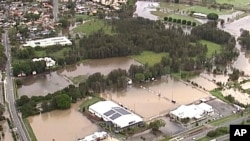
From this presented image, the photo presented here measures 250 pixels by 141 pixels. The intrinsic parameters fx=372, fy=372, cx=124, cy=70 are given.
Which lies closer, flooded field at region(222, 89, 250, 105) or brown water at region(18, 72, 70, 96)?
flooded field at region(222, 89, 250, 105)

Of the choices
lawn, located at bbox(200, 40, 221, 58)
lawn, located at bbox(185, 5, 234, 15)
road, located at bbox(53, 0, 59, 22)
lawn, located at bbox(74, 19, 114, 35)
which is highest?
road, located at bbox(53, 0, 59, 22)

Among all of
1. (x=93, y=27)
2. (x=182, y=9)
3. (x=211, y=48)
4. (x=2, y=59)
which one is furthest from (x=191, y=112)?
(x=182, y=9)

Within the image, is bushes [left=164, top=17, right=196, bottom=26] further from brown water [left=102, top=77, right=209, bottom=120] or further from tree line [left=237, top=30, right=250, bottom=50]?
brown water [left=102, top=77, right=209, bottom=120]

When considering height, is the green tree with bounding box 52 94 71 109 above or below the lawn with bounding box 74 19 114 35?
below

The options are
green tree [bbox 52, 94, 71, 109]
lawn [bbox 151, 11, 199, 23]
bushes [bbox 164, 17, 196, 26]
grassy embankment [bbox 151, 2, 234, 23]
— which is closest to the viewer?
green tree [bbox 52, 94, 71, 109]

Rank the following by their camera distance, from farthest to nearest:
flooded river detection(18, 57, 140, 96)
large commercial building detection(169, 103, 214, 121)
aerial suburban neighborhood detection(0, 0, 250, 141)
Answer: flooded river detection(18, 57, 140, 96) → large commercial building detection(169, 103, 214, 121) → aerial suburban neighborhood detection(0, 0, 250, 141)

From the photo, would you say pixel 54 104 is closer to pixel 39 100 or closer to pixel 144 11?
pixel 39 100

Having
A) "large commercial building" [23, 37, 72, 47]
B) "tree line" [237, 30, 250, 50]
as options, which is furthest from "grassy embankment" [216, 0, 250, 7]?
"large commercial building" [23, 37, 72, 47]

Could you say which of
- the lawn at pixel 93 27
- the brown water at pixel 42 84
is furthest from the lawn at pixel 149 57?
the brown water at pixel 42 84
